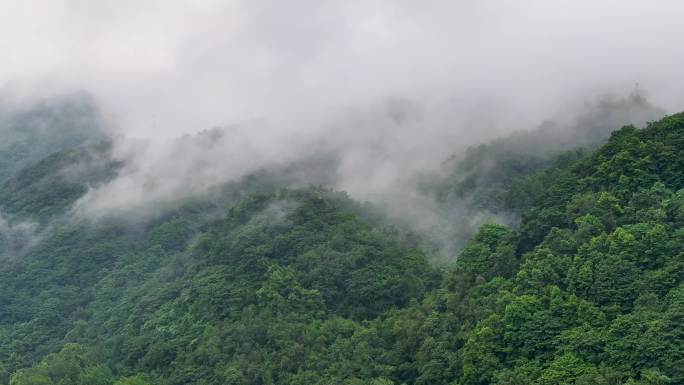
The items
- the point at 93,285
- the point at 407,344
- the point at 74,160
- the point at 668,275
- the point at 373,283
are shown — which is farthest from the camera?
the point at 74,160

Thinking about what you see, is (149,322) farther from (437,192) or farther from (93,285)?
(437,192)

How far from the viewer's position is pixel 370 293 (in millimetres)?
57438

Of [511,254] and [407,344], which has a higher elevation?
[511,254]

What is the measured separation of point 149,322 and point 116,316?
218 inches

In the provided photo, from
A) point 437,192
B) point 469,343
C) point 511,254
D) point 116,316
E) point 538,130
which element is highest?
point 538,130

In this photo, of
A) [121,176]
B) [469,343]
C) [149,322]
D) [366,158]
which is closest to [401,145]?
[366,158]

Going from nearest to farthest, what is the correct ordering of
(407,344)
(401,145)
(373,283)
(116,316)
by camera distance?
(407,344) → (373,283) → (116,316) → (401,145)

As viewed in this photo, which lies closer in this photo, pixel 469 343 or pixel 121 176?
pixel 469 343

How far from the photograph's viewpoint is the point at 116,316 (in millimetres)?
65062

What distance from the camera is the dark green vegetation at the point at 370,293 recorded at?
4350 cm

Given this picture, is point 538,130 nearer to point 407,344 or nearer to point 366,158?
point 366,158

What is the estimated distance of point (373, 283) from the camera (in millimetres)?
57531

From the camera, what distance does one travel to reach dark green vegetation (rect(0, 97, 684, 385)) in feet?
143

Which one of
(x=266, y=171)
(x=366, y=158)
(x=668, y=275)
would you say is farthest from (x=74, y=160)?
(x=668, y=275)
